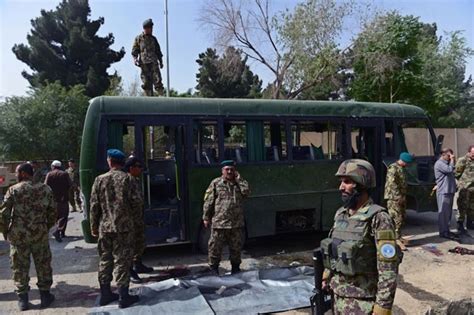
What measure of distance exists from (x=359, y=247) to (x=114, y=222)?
9.38 ft

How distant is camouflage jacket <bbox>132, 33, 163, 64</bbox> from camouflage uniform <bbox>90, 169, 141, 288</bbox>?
497 cm

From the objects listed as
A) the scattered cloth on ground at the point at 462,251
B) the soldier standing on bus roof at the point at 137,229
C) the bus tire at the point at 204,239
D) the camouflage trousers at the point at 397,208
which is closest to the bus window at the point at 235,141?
the bus tire at the point at 204,239

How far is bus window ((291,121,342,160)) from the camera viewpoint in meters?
7.28

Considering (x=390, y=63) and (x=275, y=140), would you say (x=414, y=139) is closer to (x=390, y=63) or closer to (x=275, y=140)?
(x=275, y=140)

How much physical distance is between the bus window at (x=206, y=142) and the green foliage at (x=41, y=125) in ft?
48.8

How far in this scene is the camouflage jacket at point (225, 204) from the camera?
546cm

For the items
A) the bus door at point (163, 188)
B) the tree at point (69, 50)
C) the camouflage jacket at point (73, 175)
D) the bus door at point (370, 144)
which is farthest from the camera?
the tree at point (69, 50)

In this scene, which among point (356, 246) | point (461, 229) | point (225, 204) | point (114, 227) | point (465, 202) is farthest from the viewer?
point (465, 202)

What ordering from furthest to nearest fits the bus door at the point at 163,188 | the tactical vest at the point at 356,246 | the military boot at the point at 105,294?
the bus door at the point at 163,188 < the military boot at the point at 105,294 < the tactical vest at the point at 356,246

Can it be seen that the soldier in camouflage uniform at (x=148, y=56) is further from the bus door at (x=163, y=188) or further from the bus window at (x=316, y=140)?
the bus window at (x=316, y=140)

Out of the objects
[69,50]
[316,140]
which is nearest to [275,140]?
[316,140]

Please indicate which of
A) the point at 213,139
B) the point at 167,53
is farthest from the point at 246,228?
the point at 167,53

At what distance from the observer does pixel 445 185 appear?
24.7 feet

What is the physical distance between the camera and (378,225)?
8.43 ft
